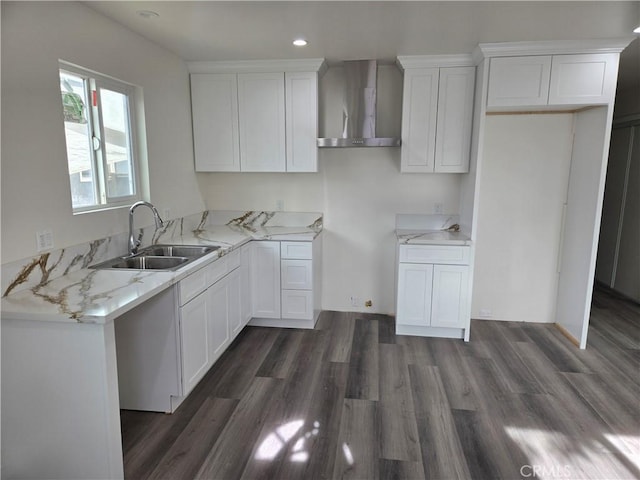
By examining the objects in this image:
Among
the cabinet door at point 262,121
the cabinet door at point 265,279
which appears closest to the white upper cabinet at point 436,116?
the cabinet door at point 262,121

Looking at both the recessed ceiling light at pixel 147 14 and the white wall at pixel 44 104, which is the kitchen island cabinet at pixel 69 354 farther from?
the recessed ceiling light at pixel 147 14

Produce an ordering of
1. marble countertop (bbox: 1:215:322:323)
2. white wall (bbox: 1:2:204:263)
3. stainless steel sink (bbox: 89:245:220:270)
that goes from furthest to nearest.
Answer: stainless steel sink (bbox: 89:245:220:270) → white wall (bbox: 1:2:204:263) → marble countertop (bbox: 1:215:322:323)

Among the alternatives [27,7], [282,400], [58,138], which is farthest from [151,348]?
[27,7]

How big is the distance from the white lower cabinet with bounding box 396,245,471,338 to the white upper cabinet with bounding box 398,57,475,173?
758 millimetres

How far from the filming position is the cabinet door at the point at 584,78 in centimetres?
309

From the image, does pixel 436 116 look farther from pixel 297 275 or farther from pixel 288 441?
pixel 288 441

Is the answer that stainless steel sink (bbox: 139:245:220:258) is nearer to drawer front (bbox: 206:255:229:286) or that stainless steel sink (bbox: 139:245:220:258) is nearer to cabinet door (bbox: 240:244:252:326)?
drawer front (bbox: 206:255:229:286)

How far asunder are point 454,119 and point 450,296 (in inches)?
59.8

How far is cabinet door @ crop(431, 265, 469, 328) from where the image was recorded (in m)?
3.53

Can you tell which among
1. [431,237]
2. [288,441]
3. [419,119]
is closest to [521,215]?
[431,237]

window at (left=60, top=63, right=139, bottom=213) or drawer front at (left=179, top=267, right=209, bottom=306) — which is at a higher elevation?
window at (left=60, top=63, right=139, bottom=213)

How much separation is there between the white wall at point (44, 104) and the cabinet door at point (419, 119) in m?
2.12

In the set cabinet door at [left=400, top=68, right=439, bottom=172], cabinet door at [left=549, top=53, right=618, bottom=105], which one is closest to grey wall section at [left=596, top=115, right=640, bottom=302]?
cabinet door at [left=549, top=53, right=618, bottom=105]

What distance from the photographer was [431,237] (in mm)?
3646
